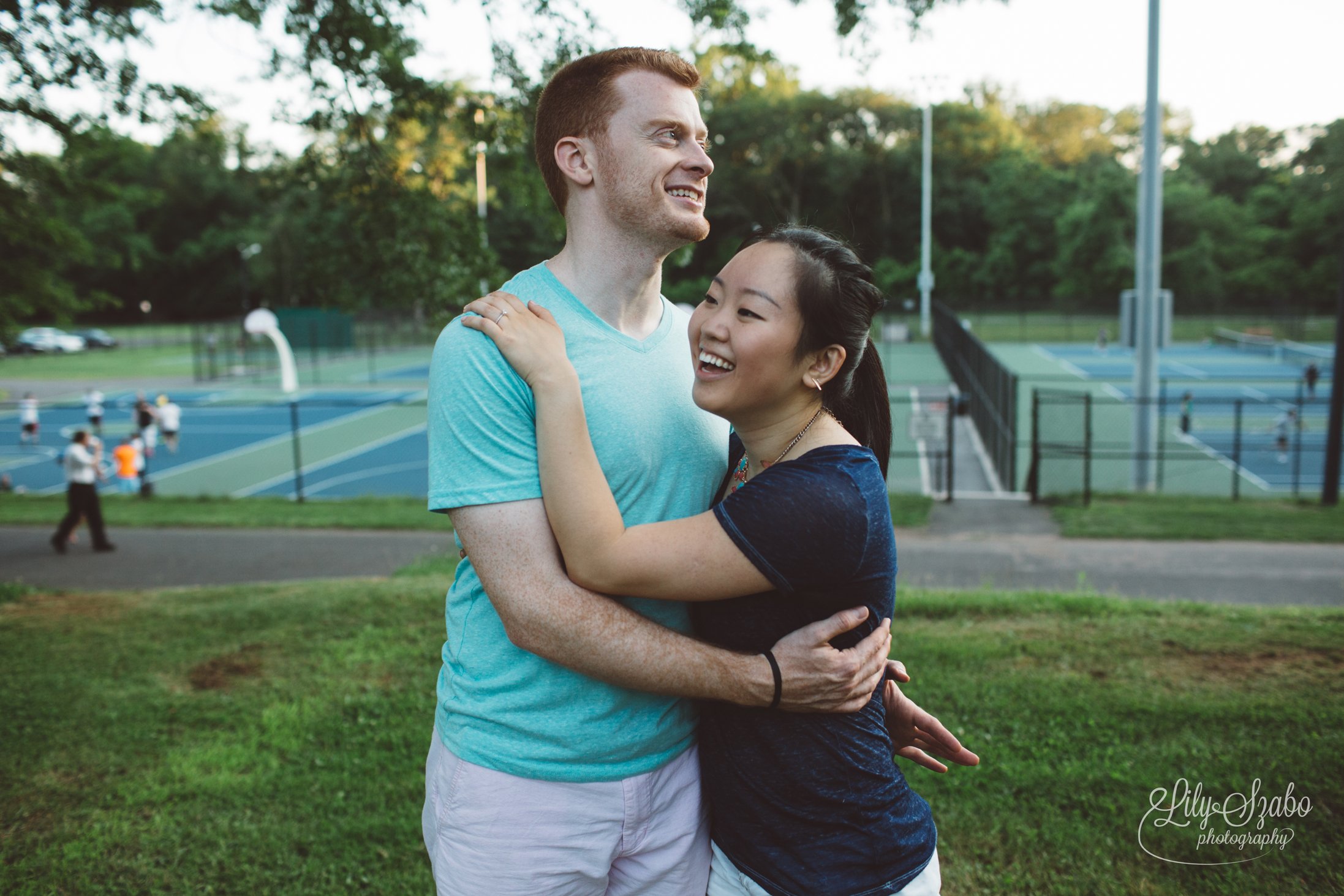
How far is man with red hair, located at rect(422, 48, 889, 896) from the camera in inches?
74.0

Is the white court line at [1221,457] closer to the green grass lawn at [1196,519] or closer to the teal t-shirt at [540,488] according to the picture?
the green grass lawn at [1196,519]

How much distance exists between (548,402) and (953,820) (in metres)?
2.91

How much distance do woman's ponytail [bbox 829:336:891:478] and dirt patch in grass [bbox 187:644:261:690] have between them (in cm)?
471

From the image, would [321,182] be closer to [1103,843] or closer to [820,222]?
[820,222]

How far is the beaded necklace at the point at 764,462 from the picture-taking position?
79.0 inches

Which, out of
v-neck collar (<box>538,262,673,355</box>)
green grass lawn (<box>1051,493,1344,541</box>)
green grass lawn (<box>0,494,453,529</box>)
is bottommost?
green grass lawn (<box>0,494,453,529</box>)

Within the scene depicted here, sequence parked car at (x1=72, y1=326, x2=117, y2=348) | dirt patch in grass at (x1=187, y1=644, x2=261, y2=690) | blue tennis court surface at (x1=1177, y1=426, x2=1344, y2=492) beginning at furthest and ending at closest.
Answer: parked car at (x1=72, y1=326, x2=117, y2=348) → blue tennis court surface at (x1=1177, y1=426, x2=1344, y2=492) → dirt patch in grass at (x1=187, y1=644, x2=261, y2=690)

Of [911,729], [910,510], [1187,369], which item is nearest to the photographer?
[911,729]

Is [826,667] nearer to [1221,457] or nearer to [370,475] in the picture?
[1221,457]

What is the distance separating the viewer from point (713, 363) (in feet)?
6.43

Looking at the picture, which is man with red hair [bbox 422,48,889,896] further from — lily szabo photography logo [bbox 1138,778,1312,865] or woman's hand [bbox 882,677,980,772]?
lily szabo photography logo [bbox 1138,778,1312,865]

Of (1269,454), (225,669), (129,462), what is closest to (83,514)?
(225,669)

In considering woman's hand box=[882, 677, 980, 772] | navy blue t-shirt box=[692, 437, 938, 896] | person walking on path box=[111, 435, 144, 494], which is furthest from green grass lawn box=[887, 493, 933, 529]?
person walking on path box=[111, 435, 144, 494]

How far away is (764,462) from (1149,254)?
1584cm
